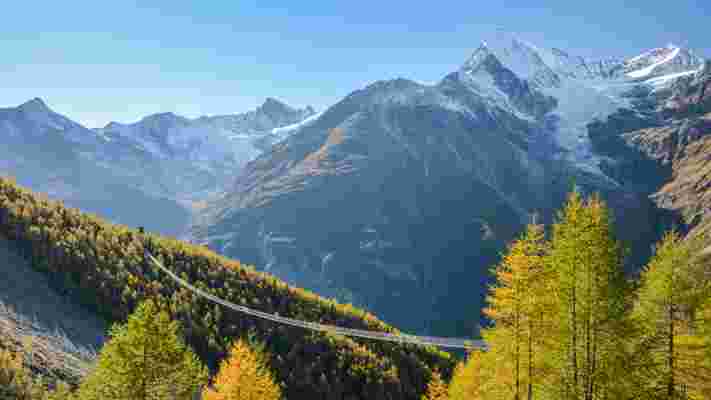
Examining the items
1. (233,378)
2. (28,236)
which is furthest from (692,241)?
(28,236)

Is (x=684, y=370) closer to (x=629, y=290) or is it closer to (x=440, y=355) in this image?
(x=629, y=290)

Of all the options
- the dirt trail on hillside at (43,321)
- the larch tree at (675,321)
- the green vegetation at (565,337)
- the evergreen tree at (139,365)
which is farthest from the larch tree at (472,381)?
the dirt trail on hillside at (43,321)

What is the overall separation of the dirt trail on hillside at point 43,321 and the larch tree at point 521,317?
98.2ft

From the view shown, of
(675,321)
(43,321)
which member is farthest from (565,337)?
(43,321)

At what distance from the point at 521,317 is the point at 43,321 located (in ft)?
A: 127

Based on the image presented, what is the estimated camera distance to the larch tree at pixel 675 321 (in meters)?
26.7

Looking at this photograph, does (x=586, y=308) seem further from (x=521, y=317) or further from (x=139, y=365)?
(x=139, y=365)

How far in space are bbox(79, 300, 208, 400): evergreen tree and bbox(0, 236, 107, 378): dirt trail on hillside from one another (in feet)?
55.6

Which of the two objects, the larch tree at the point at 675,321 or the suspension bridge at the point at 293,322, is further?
the suspension bridge at the point at 293,322

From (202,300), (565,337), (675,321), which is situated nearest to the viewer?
(565,337)

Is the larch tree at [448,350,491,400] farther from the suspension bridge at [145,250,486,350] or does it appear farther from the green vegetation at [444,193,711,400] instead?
the suspension bridge at [145,250,486,350]

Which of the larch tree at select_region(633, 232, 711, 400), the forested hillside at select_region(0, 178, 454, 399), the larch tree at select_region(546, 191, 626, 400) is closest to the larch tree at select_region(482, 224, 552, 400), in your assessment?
the larch tree at select_region(546, 191, 626, 400)

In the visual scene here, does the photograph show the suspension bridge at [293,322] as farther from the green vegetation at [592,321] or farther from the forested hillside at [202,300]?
the green vegetation at [592,321]

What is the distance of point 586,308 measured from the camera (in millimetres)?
24438
